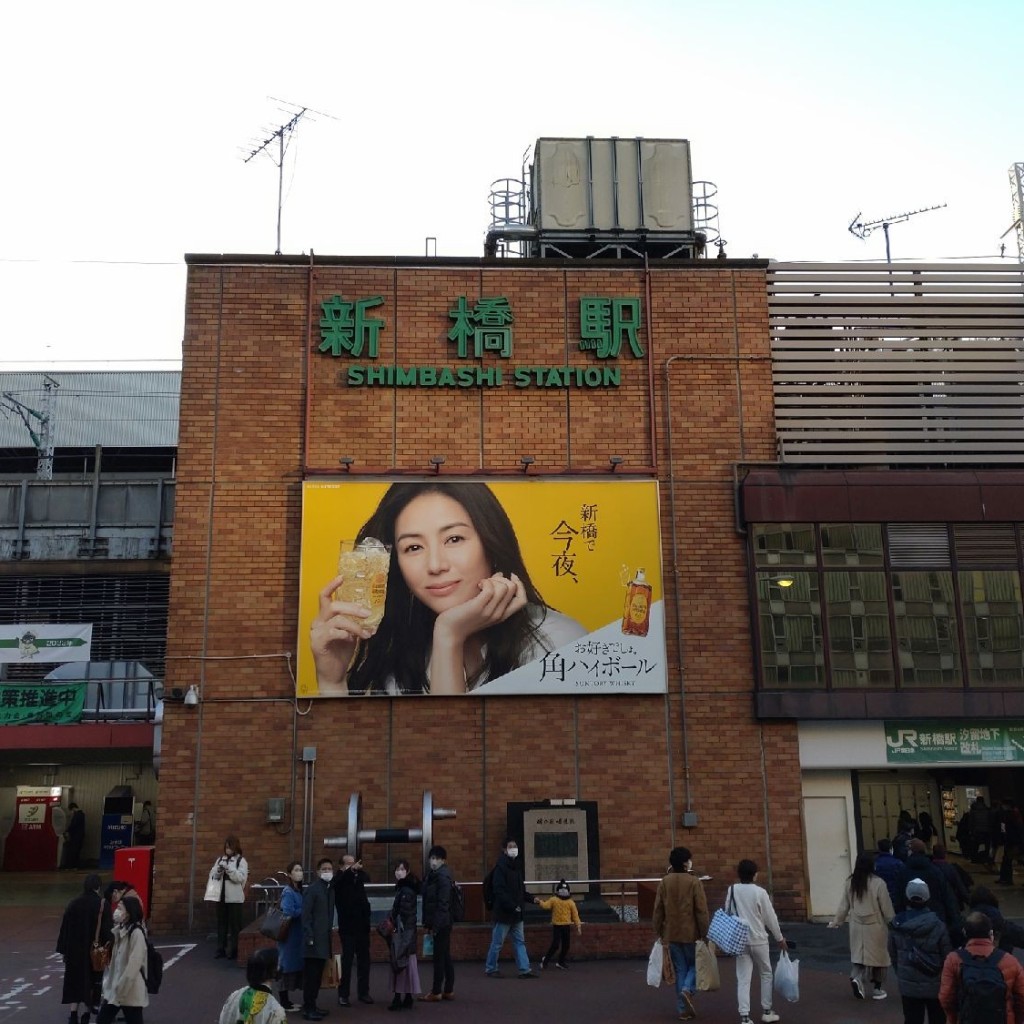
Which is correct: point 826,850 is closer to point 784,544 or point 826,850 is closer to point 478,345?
point 784,544

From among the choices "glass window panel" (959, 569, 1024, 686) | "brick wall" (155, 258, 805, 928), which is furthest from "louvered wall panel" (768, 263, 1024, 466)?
"glass window panel" (959, 569, 1024, 686)

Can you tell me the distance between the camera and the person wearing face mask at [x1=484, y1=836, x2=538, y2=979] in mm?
12172

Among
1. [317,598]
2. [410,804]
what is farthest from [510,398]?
[410,804]

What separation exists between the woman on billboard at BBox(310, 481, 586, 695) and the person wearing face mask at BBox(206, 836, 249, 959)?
3.07 meters

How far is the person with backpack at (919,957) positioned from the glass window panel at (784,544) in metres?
8.65

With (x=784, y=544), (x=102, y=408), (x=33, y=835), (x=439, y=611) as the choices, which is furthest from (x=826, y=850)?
(x=102, y=408)

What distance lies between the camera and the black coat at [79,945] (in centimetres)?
1015

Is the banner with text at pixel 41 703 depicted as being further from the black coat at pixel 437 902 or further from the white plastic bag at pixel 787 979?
the white plastic bag at pixel 787 979

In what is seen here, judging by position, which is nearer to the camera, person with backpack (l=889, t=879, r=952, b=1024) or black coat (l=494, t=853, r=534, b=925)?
person with backpack (l=889, t=879, r=952, b=1024)

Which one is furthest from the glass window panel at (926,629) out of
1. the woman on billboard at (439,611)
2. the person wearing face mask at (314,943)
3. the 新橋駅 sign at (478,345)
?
the person wearing face mask at (314,943)

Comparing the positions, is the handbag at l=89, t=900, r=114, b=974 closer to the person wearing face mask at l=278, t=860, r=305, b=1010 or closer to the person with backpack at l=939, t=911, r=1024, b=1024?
the person wearing face mask at l=278, t=860, r=305, b=1010

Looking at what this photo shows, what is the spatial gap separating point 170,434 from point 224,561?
1826 centimetres

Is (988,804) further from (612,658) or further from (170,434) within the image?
(170,434)

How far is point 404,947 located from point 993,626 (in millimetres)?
10761
